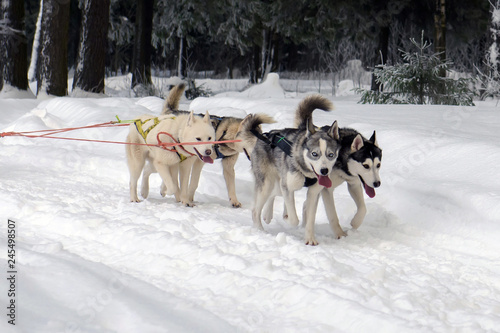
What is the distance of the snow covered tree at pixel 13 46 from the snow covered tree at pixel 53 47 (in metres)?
0.93

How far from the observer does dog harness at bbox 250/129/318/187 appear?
5211mm

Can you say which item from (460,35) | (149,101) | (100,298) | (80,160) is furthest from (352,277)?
(460,35)

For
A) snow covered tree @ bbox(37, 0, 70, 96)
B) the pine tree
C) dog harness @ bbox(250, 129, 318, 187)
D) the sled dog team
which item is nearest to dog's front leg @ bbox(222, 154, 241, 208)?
the sled dog team

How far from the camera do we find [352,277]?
424 centimetres

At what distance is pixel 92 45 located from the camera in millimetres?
16422

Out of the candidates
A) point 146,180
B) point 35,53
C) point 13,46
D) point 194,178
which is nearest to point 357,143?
point 194,178

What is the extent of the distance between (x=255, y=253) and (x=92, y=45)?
1313 centimetres

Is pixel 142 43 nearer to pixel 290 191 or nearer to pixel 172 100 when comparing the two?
pixel 172 100

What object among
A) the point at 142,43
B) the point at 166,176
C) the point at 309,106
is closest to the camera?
the point at 309,106

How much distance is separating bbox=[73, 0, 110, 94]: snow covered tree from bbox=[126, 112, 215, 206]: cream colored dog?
1015 cm

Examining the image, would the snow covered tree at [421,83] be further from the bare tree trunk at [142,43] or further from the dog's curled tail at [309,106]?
the bare tree trunk at [142,43]

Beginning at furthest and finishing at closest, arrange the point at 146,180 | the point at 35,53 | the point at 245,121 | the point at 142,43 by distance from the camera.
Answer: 1. the point at 142,43
2. the point at 35,53
3. the point at 146,180
4. the point at 245,121

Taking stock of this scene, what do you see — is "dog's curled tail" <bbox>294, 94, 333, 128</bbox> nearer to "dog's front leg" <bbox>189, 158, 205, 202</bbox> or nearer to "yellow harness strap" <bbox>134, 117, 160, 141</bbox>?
"dog's front leg" <bbox>189, 158, 205, 202</bbox>

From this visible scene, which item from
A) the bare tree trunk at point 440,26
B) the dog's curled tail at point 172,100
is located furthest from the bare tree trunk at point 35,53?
the dog's curled tail at point 172,100
